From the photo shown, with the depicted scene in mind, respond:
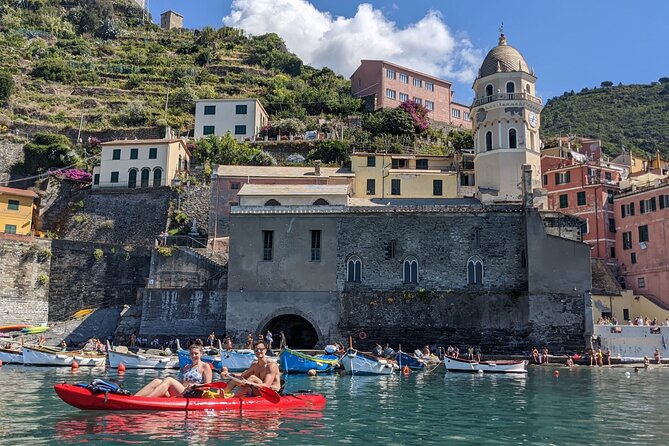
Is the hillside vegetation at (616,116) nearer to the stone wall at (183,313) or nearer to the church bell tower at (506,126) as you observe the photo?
the church bell tower at (506,126)

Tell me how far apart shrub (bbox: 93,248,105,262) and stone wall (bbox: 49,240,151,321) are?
0.40 feet

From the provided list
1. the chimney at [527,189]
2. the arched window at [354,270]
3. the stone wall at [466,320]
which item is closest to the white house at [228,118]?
the arched window at [354,270]

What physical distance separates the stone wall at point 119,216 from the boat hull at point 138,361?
1818 centimetres

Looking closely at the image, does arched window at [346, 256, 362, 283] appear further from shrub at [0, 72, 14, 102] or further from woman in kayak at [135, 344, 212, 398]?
shrub at [0, 72, 14, 102]

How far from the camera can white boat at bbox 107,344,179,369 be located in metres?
32.5

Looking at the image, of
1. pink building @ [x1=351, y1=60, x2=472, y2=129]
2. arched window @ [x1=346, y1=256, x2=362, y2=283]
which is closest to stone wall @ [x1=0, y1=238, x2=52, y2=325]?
arched window @ [x1=346, y1=256, x2=362, y2=283]

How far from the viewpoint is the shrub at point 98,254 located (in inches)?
1767

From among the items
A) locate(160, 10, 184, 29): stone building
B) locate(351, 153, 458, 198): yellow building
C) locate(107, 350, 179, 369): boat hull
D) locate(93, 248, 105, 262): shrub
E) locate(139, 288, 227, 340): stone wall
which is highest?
locate(160, 10, 184, 29): stone building

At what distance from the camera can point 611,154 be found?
87.7 meters

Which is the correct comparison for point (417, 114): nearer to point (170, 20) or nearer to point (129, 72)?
point (129, 72)

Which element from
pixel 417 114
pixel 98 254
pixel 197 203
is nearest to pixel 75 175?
pixel 197 203

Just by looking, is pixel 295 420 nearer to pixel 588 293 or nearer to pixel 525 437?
pixel 525 437

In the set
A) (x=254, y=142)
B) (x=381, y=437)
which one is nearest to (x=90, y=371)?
(x=381, y=437)

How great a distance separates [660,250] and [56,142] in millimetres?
50967
